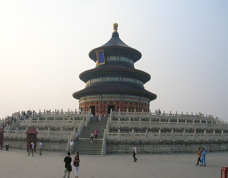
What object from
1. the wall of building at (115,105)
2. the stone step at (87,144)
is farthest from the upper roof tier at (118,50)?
the stone step at (87,144)

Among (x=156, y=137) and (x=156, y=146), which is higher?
(x=156, y=137)

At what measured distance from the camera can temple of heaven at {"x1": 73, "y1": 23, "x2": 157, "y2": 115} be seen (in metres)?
42.8

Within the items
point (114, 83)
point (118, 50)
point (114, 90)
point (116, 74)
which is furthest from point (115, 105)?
point (118, 50)

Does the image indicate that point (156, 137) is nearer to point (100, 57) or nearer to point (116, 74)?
point (116, 74)

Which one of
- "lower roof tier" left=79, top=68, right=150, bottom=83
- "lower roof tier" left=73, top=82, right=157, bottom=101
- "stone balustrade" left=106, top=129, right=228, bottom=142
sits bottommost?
"stone balustrade" left=106, top=129, right=228, bottom=142

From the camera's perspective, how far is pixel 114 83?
44.5 metres

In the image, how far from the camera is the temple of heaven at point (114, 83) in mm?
42812

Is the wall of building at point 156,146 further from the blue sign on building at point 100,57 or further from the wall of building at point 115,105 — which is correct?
the blue sign on building at point 100,57

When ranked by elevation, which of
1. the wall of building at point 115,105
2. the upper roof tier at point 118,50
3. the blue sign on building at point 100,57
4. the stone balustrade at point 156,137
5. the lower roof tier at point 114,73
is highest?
the upper roof tier at point 118,50

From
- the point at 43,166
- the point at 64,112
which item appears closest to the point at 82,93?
the point at 64,112

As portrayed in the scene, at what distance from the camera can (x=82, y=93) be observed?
45344 millimetres

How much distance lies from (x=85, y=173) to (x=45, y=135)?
1270 centimetres

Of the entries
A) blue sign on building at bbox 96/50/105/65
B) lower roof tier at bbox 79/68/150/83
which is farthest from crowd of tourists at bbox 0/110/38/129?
blue sign on building at bbox 96/50/105/65

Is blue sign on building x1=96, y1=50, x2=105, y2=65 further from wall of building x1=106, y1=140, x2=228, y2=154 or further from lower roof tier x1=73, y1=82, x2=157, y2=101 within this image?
wall of building x1=106, y1=140, x2=228, y2=154
